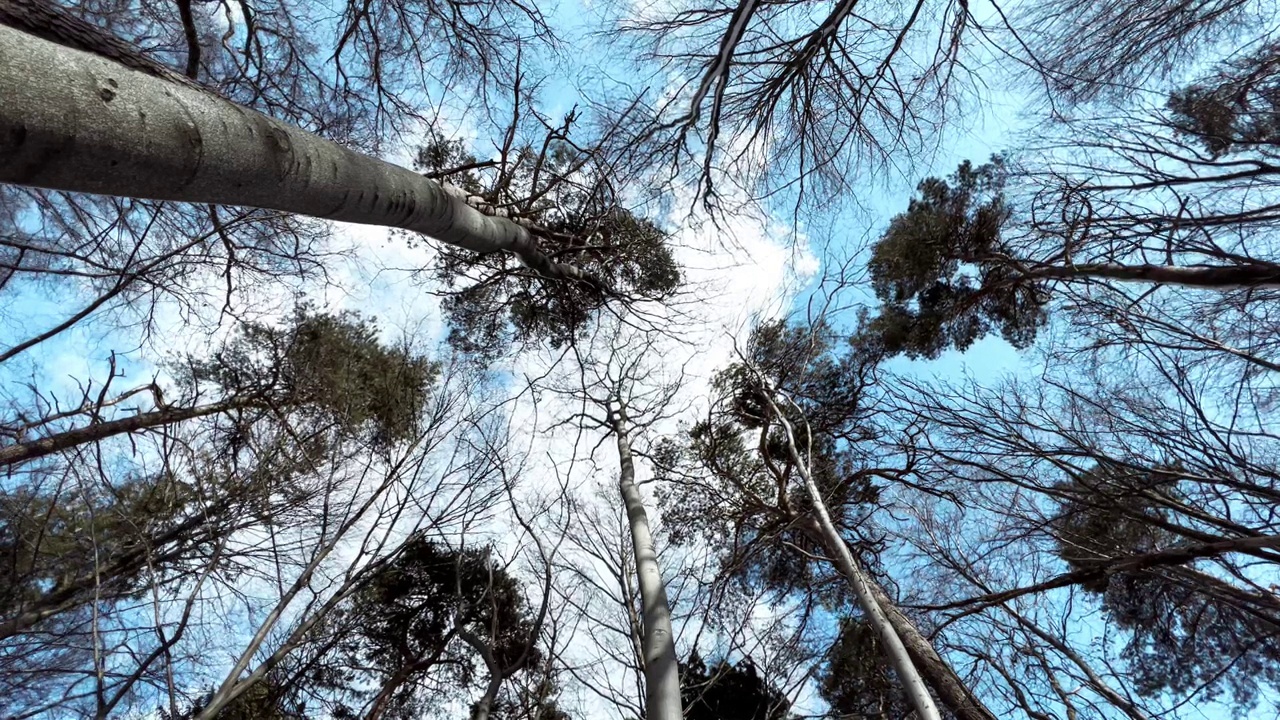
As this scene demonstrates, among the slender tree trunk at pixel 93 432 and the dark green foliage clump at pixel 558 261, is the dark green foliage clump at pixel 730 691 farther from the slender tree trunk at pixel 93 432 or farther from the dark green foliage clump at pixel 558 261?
the slender tree trunk at pixel 93 432

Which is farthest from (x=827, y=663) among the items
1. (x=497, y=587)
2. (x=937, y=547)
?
(x=497, y=587)

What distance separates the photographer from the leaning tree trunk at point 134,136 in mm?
1157

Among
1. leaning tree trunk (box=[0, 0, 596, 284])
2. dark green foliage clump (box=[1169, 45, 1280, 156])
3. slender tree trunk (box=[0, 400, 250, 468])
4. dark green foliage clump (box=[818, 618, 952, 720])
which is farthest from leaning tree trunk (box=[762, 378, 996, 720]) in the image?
slender tree trunk (box=[0, 400, 250, 468])

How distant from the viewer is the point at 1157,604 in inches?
205

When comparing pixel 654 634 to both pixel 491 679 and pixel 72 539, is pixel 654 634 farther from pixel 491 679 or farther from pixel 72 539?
pixel 72 539

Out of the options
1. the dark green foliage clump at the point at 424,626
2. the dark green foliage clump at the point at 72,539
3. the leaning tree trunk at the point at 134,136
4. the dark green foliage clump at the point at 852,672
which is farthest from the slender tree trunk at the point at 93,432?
the dark green foliage clump at the point at 852,672

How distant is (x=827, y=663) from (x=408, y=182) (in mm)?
6938

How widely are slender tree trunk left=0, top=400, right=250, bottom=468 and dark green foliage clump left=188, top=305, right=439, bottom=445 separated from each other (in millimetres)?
445

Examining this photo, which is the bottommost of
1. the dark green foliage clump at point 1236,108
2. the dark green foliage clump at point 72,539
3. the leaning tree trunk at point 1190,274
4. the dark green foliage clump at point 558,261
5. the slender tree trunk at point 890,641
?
the slender tree trunk at point 890,641

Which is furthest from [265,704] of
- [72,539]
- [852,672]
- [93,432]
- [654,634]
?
[852,672]

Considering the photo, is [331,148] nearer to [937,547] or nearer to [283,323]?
[283,323]

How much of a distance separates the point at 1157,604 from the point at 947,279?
14.2ft

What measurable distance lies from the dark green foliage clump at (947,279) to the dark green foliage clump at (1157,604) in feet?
7.93

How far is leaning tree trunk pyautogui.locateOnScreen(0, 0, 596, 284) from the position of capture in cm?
116
